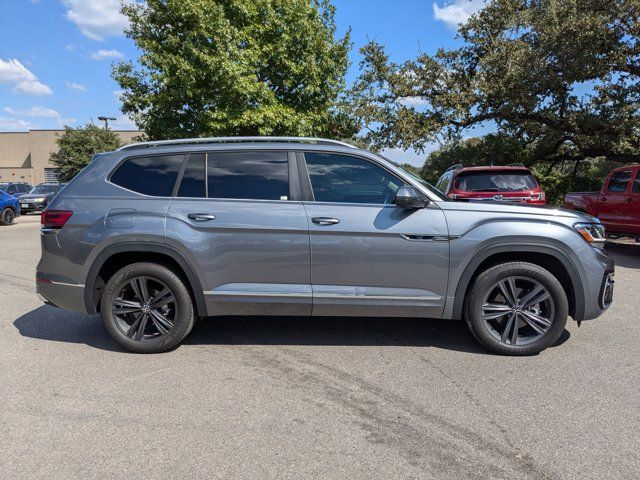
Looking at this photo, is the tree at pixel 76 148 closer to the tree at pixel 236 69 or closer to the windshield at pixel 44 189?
the windshield at pixel 44 189

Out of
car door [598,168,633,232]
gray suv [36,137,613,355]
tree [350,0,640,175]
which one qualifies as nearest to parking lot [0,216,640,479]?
gray suv [36,137,613,355]

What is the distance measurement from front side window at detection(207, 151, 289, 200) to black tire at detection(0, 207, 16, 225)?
18686 millimetres

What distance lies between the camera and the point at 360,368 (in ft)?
12.8

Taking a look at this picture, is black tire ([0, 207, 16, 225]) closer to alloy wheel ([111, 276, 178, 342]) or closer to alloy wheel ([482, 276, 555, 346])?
alloy wheel ([111, 276, 178, 342])

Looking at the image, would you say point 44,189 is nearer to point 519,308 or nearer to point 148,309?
point 148,309

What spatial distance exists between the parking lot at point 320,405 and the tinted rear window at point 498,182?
4.14 meters

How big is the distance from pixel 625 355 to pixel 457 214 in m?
2.02

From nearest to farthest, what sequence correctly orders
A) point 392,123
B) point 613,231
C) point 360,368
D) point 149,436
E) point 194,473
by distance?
1. point 194,473
2. point 149,436
3. point 360,368
4. point 613,231
5. point 392,123

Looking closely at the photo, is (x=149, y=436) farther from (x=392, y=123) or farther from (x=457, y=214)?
(x=392, y=123)

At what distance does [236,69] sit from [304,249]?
12.5m

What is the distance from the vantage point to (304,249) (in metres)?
4.02

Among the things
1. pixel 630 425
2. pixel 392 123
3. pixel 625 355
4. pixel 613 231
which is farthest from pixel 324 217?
pixel 392 123

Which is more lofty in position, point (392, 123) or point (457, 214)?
point (392, 123)

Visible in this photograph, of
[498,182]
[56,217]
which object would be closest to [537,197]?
[498,182]
